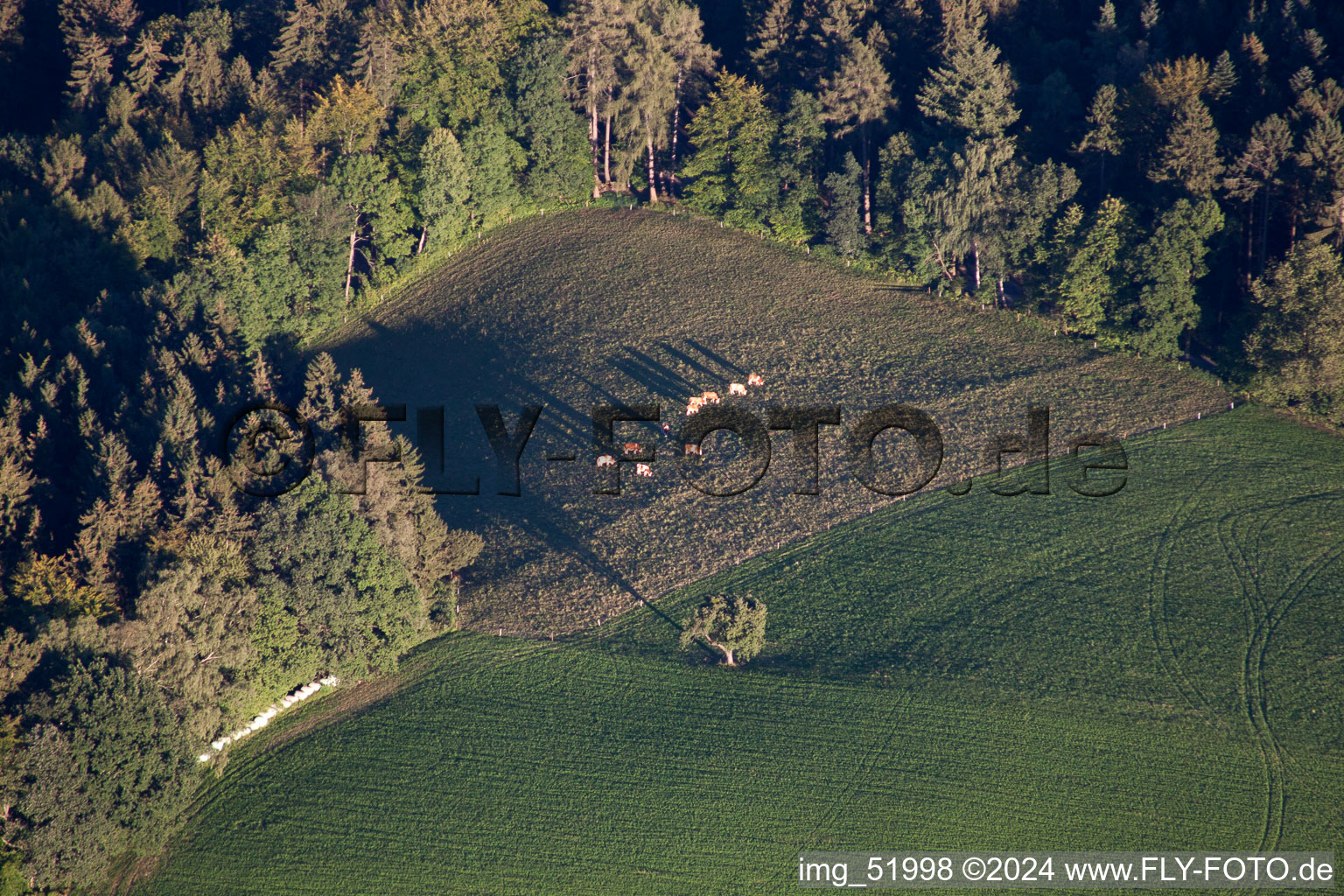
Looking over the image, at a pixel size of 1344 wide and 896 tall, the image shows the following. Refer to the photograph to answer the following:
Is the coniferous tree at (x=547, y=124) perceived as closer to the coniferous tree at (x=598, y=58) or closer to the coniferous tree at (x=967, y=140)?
the coniferous tree at (x=598, y=58)

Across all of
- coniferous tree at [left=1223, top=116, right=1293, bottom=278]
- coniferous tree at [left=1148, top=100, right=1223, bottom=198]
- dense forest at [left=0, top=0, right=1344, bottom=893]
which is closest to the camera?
dense forest at [left=0, top=0, right=1344, bottom=893]

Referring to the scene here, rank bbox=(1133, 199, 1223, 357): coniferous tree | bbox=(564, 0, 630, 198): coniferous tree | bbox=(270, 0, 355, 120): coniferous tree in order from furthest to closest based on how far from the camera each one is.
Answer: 1. bbox=(270, 0, 355, 120): coniferous tree
2. bbox=(564, 0, 630, 198): coniferous tree
3. bbox=(1133, 199, 1223, 357): coniferous tree

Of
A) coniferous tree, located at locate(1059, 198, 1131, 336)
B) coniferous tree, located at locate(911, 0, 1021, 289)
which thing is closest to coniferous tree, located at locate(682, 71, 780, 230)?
coniferous tree, located at locate(911, 0, 1021, 289)

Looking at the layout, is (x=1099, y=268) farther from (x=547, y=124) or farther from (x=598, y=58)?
(x=547, y=124)

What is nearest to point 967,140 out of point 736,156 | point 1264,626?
point 736,156

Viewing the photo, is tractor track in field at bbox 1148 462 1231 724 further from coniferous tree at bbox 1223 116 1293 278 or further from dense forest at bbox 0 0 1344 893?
coniferous tree at bbox 1223 116 1293 278

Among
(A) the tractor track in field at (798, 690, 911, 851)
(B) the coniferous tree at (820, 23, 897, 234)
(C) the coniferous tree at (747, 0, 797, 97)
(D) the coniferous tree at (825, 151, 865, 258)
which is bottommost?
(A) the tractor track in field at (798, 690, 911, 851)

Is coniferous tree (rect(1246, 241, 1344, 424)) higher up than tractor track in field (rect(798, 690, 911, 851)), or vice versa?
coniferous tree (rect(1246, 241, 1344, 424))
